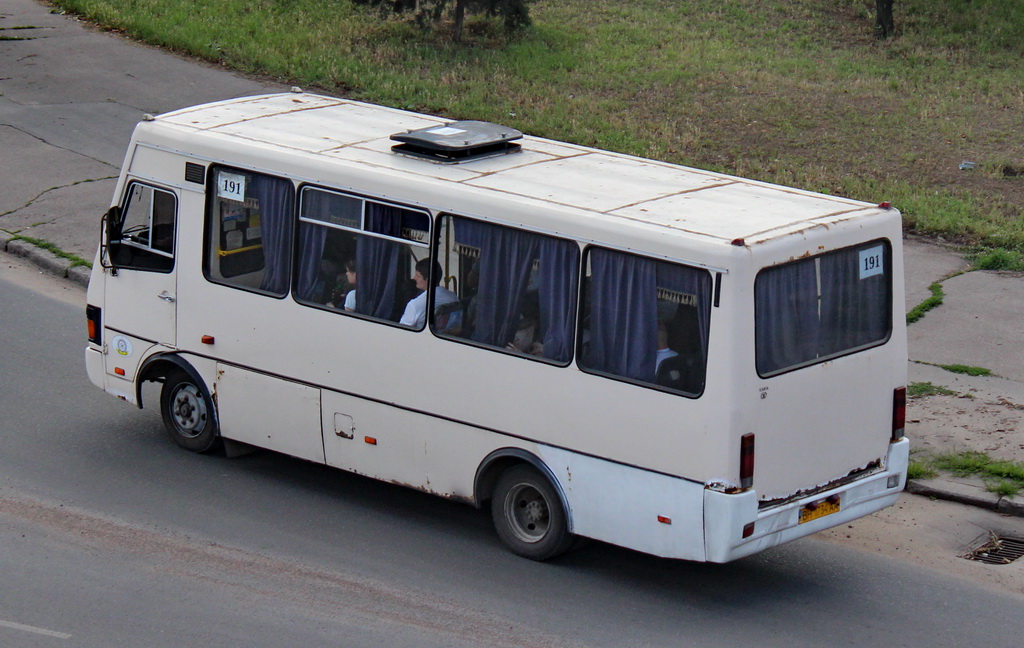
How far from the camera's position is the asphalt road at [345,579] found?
7.41 meters

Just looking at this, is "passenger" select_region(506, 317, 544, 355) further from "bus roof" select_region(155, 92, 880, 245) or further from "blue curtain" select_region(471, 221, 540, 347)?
"bus roof" select_region(155, 92, 880, 245)

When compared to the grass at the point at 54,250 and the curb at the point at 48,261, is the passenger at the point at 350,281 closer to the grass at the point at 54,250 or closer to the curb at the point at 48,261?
the curb at the point at 48,261

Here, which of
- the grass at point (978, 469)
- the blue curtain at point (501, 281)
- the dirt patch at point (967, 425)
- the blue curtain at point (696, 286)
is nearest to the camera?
the blue curtain at point (696, 286)

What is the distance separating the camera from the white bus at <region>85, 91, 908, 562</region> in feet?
24.3

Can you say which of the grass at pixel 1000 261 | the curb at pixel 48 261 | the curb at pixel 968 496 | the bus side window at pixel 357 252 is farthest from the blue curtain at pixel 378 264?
the grass at pixel 1000 261

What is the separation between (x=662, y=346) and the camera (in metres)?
7.50

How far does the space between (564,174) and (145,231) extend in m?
3.31

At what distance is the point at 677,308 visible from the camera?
24.3 feet

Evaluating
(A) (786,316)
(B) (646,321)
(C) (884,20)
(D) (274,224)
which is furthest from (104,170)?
(C) (884,20)

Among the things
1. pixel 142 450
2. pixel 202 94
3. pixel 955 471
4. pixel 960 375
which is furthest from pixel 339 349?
pixel 202 94

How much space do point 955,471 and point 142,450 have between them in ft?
20.2

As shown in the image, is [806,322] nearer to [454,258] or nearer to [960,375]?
[454,258]

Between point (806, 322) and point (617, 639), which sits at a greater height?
point (806, 322)

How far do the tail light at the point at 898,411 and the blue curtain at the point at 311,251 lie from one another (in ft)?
12.5
